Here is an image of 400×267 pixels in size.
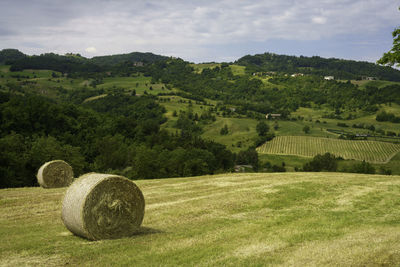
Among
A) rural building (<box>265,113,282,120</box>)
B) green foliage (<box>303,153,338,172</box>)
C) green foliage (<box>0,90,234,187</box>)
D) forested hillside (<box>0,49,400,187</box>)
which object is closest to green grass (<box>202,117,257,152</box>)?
forested hillside (<box>0,49,400,187</box>)

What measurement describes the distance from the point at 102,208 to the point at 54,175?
1603 centimetres

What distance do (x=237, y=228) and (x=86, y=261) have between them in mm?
5173

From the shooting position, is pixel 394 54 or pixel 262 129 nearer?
pixel 394 54

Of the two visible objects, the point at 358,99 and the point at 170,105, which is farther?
the point at 358,99

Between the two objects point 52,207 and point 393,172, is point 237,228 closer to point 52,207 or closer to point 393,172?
point 52,207

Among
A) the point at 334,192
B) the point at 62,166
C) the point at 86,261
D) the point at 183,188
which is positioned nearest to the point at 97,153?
the point at 62,166

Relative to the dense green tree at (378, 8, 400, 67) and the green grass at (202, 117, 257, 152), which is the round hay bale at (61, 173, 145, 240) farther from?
the green grass at (202, 117, 257, 152)

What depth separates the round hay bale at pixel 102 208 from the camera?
10570 mm

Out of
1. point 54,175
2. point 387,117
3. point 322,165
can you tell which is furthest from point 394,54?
point 387,117

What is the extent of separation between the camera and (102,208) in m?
11.0

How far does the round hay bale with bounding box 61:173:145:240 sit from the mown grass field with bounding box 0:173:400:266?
0.49 meters

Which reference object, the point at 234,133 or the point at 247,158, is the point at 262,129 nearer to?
the point at 234,133

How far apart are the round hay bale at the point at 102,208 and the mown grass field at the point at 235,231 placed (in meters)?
0.49

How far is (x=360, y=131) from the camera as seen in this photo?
140m
